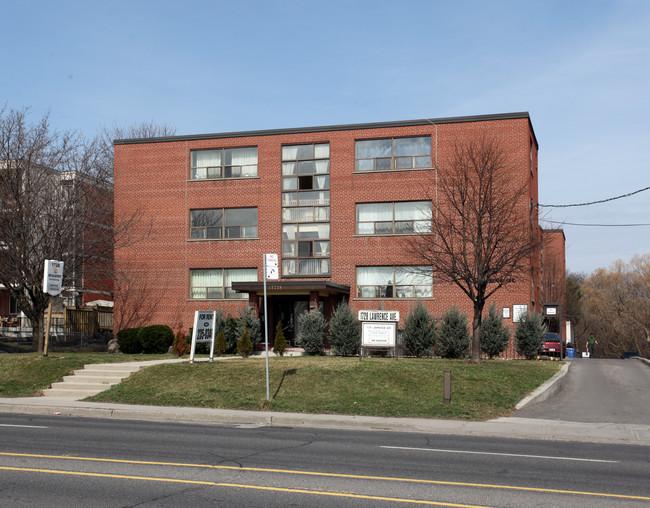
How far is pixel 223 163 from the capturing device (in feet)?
124

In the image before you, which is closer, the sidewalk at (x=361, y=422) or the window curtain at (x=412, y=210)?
the sidewalk at (x=361, y=422)

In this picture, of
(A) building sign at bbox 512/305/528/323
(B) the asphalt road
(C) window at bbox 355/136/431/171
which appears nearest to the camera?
(B) the asphalt road

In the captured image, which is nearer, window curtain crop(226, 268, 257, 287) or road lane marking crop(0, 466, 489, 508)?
road lane marking crop(0, 466, 489, 508)

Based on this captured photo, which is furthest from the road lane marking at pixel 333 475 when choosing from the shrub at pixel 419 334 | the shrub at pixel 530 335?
the shrub at pixel 530 335

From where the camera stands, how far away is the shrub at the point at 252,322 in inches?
1289

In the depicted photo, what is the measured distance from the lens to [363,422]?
15703 mm

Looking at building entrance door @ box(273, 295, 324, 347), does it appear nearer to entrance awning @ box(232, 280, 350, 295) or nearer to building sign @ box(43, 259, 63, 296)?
entrance awning @ box(232, 280, 350, 295)

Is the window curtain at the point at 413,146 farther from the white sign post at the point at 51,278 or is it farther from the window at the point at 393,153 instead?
the white sign post at the point at 51,278

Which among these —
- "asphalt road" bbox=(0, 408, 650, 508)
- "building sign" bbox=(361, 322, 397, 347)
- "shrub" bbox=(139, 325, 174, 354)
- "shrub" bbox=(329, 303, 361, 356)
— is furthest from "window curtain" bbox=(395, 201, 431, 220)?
"asphalt road" bbox=(0, 408, 650, 508)

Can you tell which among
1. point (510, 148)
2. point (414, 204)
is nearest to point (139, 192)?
point (414, 204)

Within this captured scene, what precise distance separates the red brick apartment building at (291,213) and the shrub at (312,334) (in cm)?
154

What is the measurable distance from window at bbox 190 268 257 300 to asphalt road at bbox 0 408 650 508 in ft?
74.2

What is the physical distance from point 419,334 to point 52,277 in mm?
15284

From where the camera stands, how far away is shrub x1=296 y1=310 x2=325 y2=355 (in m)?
31.9
